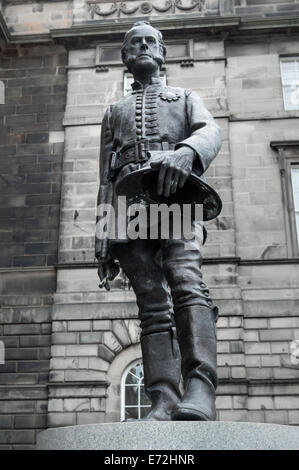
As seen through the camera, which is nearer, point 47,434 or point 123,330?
point 47,434

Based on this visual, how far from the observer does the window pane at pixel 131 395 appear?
12102 millimetres

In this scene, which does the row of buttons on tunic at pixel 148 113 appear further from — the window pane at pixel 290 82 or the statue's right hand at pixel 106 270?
the window pane at pixel 290 82

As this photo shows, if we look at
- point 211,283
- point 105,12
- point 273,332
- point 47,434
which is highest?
point 105,12

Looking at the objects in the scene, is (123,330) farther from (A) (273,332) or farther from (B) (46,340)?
(A) (273,332)

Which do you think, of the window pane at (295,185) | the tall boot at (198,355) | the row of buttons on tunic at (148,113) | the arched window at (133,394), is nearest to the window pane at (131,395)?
the arched window at (133,394)

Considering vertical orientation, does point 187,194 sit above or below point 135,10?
below

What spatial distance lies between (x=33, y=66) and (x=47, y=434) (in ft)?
45.8

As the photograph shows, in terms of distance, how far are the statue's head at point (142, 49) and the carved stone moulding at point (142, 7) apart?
12.0 metres

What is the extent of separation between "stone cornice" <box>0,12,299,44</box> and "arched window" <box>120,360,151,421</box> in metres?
8.18

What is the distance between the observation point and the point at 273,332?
12.4 m

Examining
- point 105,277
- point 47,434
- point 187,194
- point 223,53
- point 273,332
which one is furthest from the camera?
point 223,53

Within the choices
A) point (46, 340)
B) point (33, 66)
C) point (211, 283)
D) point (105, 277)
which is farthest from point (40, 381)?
point (105, 277)

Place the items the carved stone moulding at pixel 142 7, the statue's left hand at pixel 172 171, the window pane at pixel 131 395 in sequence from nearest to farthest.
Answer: the statue's left hand at pixel 172 171, the window pane at pixel 131 395, the carved stone moulding at pixel 142 7

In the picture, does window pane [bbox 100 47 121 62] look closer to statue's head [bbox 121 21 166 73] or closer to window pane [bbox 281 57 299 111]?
window pane [bbox 281 57 299 111]
